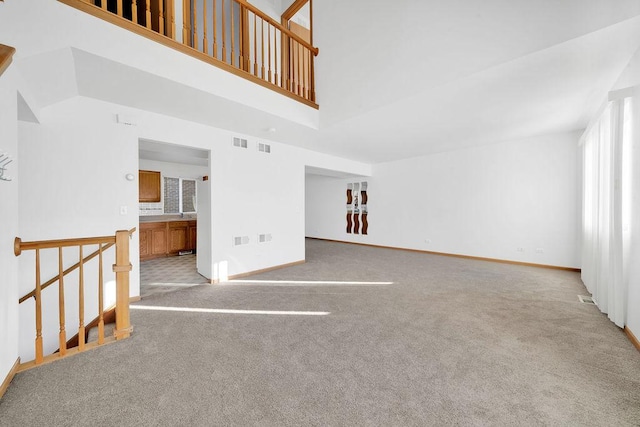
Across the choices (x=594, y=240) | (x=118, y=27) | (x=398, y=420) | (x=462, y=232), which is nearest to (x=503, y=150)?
(x=462, y=232)

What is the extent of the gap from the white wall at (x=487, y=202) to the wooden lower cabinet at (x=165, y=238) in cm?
485

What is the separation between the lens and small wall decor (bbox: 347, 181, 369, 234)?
8.05m

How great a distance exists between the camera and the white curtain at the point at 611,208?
241 cm

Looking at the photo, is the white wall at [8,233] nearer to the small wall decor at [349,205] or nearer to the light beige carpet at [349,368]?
the light beige carpet at [349,368]

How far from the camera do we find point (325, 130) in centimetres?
431

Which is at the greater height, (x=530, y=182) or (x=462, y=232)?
(x=530, y=182)

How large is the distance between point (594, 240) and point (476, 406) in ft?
10.5

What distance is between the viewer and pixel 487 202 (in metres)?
5.73

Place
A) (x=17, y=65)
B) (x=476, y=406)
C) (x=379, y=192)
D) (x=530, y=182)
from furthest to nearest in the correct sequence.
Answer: (x=379, y=192) < (x=530, y=182) < (x=17, y=65) < (x=476, y=406)

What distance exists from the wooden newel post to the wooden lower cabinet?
159 inches

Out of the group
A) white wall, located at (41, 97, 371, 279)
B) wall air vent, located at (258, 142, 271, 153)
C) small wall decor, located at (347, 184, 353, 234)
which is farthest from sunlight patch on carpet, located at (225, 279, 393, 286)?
small wall decor, located at (347, 184, 353, 234)

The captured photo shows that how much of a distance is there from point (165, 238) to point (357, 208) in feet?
17.8

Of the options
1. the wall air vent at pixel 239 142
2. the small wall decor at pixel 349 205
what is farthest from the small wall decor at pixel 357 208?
the wall air vent at pixel 239 142

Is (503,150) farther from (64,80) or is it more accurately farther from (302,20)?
(64,80)
